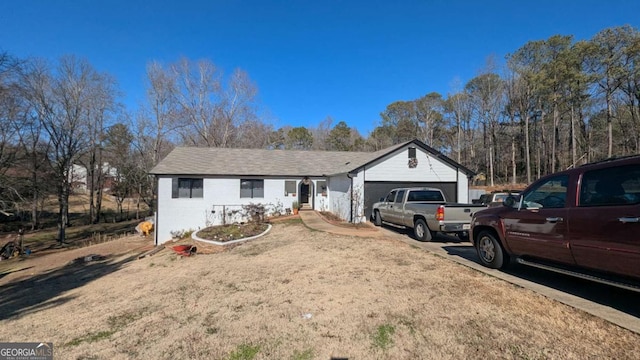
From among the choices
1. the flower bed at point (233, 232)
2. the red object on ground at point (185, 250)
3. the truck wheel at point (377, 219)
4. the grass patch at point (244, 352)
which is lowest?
the red object on ground at point (185, 250)

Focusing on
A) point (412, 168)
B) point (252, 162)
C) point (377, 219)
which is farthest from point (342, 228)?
point (252, 162)

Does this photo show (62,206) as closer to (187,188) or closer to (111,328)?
(187,188)

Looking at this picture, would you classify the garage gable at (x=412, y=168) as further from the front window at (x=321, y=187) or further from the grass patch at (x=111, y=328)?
the grass patch at (x=111, y=328)

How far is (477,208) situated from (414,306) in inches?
220

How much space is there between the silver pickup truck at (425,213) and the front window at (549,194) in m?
3.08

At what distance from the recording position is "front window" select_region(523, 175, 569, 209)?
15.0 ft

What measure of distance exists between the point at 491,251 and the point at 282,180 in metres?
14.6

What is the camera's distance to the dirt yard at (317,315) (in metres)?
3.34

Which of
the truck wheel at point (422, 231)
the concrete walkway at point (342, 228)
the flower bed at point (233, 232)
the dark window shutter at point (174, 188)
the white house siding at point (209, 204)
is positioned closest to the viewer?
the truck wheel at point (422, 231)

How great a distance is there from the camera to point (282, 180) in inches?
759

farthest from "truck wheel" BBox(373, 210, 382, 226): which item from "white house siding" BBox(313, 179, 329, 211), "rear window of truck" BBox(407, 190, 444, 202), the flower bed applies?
"white house siding" BBox(313, 179, 329, 211)

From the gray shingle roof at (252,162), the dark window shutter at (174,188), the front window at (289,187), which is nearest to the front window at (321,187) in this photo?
the gray shingle roof at (252,162)

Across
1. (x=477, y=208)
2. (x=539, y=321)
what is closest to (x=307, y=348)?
(x=539, y=321)

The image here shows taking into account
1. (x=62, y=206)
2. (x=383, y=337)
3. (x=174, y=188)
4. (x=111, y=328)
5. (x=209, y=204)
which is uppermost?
(x=174, y=188)
